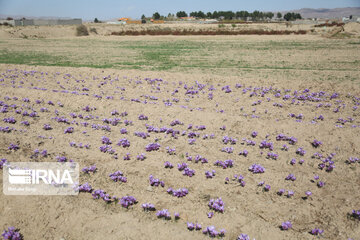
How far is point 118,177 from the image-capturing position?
18.2 ft

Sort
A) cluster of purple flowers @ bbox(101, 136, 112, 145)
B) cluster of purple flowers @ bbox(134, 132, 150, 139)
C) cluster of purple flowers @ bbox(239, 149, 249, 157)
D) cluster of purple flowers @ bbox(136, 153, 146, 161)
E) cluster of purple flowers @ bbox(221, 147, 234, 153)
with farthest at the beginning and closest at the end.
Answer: cluster of purple flowers @ bbox(134, 132, 150, 139) → cluster of purple flowers @ bbox(101, 136, 112, 145) → cluster of purple flowers @ bbox(221, 147, 234, 153) → cluster of purple flowers @ bbox(239, 149, 249, 157) → cluster of purple flowers @ bbox(136, 153, 146, 161)

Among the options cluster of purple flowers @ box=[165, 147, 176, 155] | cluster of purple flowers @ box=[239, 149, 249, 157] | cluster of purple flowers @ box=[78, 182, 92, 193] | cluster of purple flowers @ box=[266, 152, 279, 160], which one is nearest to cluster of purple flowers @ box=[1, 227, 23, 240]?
cluster of purple flowers @ box=[78, 182, 92, 193]

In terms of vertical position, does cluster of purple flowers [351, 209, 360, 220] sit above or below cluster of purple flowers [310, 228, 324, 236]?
above

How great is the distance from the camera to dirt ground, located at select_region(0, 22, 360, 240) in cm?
446

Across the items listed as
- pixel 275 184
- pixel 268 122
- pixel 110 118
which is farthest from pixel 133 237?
pixel 268 122

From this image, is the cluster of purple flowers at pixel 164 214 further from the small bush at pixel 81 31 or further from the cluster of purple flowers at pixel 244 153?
the small bush at pixel 81 31

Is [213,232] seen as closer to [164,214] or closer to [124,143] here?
[164,214]

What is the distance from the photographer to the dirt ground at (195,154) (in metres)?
4.46

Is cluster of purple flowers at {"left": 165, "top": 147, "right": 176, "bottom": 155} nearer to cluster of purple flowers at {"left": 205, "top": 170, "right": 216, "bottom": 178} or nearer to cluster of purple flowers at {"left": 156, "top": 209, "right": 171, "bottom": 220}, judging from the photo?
cluster of purple flowers at {"left": 205, "top": 170, "right": 216, "bottom": 178}

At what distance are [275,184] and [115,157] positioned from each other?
3904mm

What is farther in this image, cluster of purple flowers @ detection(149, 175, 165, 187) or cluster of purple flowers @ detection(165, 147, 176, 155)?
cluster of purple flowers @ detection(165, 147, 176, 155)

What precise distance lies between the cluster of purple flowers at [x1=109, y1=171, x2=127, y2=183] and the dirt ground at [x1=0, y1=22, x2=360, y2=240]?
0.10 meters

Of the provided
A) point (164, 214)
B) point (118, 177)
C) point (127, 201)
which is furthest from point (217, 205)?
point (118, 177)

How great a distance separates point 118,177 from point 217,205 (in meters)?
2.30
